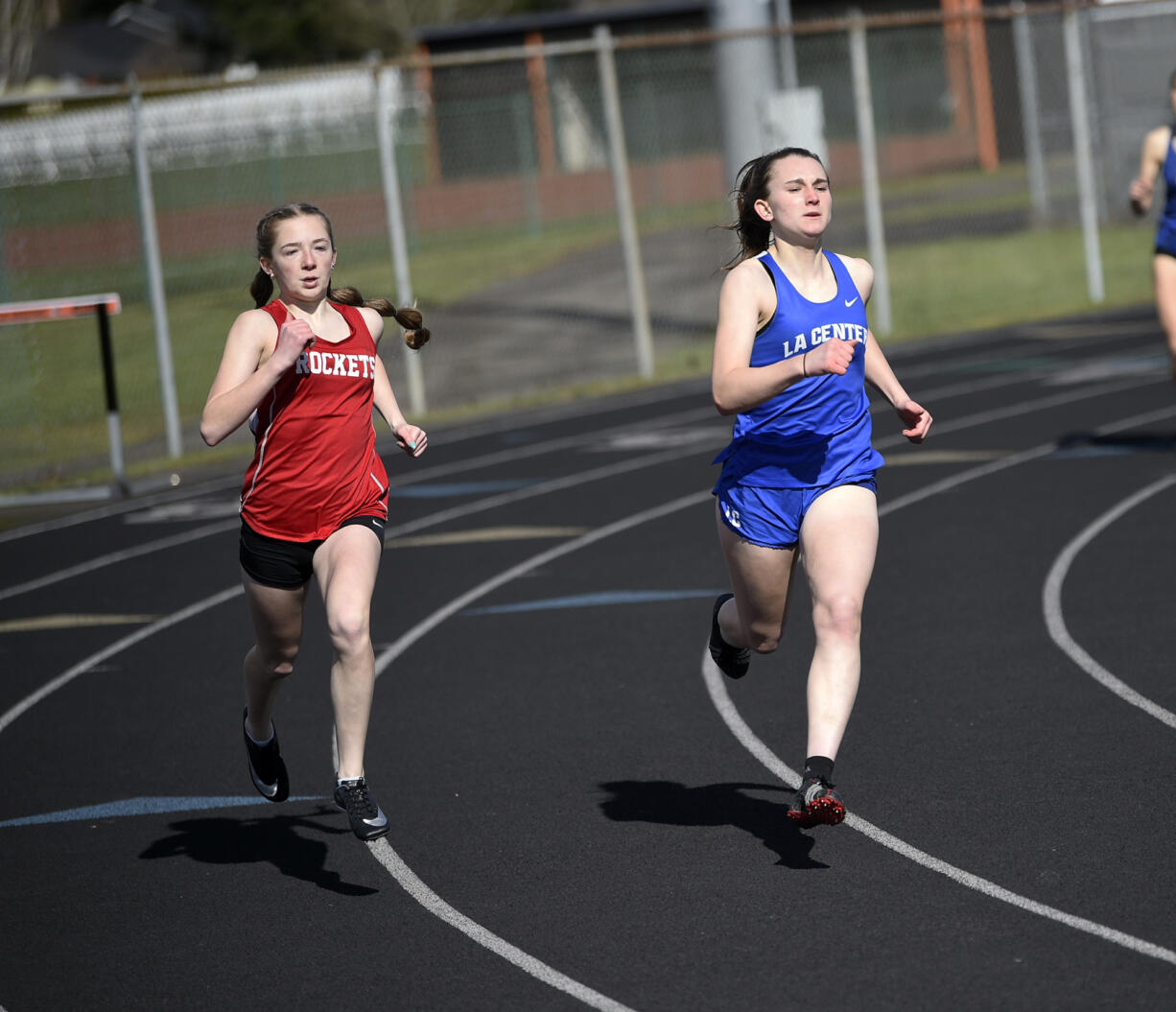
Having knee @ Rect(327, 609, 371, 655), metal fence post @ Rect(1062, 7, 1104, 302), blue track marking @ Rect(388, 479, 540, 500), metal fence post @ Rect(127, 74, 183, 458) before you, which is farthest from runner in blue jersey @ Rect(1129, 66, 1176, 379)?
metal fence post @ Rect(1062, 7, 1104, 302)

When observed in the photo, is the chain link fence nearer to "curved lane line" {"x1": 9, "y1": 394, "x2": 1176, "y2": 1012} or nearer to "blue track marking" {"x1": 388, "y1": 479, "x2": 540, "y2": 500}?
"blue track marking" {"x1": 388, "y1": 479, "x2": 540, "y2": 500}

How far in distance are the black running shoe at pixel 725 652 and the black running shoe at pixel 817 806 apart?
125cm

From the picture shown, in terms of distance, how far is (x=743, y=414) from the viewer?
5.77 meters

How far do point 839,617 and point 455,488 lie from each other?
9099 millimetres

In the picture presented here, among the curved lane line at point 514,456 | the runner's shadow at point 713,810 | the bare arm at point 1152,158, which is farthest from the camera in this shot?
the curved lane line at point 514,456

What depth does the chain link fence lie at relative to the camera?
1934 centimetres

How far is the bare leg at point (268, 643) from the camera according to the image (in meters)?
6.02

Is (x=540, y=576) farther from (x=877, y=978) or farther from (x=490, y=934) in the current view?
(x=877, y=978)

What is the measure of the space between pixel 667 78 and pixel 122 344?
11.1m

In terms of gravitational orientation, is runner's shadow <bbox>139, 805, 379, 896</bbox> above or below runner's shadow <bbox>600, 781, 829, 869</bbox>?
above

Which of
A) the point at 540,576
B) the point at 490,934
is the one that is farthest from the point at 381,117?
the point at 490,934

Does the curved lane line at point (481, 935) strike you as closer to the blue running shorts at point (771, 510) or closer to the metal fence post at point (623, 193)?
the blue running shorts at point (771, 510)

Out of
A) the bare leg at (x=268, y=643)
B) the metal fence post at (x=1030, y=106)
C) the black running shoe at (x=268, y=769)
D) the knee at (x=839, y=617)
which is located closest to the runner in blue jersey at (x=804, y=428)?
the knee at (x=839, y=617)

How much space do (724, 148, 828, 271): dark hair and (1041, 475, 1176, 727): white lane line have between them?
8.39 feet
